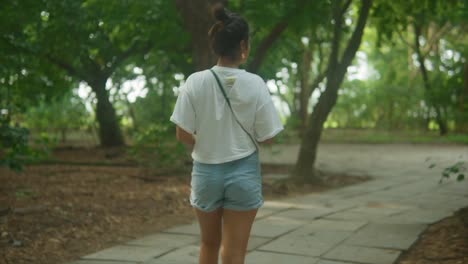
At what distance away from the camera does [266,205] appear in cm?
805

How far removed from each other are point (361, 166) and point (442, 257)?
9305 millimetres

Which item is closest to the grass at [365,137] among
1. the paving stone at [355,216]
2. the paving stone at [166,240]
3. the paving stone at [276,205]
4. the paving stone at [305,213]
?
the paving stone at [276,205]

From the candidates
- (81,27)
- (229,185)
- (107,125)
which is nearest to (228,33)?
(229,185)

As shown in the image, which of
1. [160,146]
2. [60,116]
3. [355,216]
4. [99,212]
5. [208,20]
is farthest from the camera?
[60,116]

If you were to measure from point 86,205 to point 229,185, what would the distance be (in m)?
4.51

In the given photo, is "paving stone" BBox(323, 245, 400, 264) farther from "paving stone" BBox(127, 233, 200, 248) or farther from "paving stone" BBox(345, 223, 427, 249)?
"paving stone" BBox(127, 233, 200, 248)

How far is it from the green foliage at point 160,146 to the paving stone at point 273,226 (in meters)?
3.14

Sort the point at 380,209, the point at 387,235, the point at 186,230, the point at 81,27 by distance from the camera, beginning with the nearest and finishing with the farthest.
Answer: the point at 387,235 → the point at 186,230 → the point at 380,209 → the point at 81,27

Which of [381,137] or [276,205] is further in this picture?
[381,137]

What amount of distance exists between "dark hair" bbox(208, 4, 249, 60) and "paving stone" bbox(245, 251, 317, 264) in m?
2.25

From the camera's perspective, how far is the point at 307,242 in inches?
223

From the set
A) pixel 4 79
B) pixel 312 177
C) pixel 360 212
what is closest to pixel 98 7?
pixel 4 79

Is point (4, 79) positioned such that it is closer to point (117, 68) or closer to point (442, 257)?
point (442, 257)

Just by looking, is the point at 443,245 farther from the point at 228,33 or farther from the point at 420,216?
the point at 228,33
